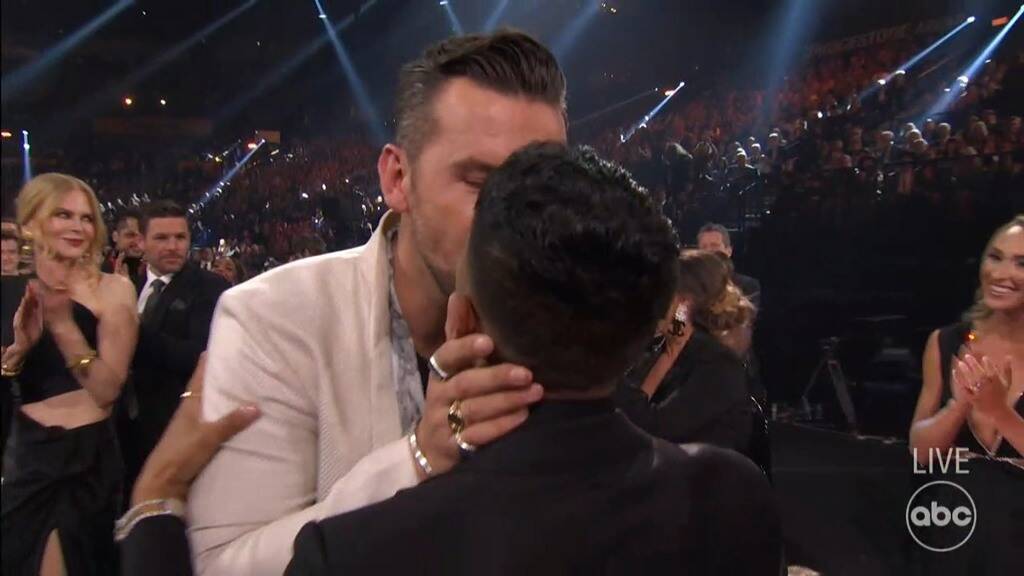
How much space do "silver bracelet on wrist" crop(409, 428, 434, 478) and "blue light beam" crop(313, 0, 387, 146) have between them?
274cm

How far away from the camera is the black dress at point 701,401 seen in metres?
1.79

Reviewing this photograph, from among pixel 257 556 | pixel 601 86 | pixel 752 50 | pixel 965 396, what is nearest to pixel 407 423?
pixel 257 556

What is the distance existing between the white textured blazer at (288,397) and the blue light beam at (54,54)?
9.50 ft

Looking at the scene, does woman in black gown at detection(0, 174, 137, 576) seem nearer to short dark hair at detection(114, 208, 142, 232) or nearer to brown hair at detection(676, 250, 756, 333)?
short dark hair at detection(114, 208, 142, 232)

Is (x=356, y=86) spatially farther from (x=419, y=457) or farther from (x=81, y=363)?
(x=419, y=457)

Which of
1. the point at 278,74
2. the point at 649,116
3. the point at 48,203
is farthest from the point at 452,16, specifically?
the point at 48,203

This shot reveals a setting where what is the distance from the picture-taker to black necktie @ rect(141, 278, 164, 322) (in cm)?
254

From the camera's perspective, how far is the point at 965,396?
183 centimetres

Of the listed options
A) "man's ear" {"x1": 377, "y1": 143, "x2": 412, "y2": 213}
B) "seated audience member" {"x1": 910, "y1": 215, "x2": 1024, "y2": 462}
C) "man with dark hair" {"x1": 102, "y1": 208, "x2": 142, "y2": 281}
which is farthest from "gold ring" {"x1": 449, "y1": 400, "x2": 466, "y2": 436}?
"man with dark hair" {"x1": 102, "y1": 208, "x2": 142, "y2": 281}

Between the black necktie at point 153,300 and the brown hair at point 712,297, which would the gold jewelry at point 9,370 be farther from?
the brown hair at point 712,297

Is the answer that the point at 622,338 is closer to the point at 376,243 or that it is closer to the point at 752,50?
the point at 376,243

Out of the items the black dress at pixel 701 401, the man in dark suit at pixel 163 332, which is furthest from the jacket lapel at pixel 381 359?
the man in dark suit at pixel 163 332

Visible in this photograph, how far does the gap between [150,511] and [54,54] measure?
10.0ft

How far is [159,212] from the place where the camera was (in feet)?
9.05
